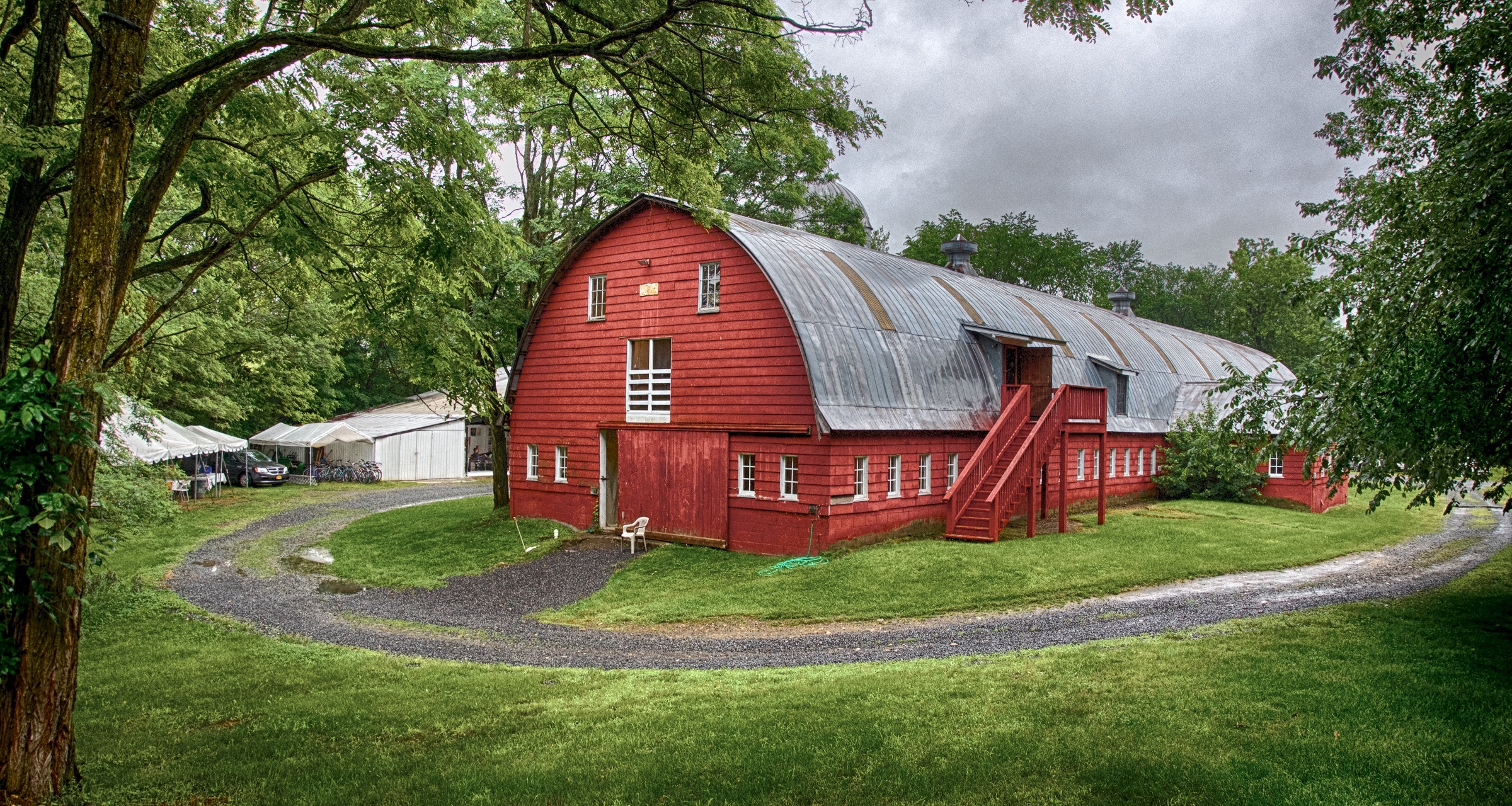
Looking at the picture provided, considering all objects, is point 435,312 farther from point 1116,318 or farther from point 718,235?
Result: point 1116,318

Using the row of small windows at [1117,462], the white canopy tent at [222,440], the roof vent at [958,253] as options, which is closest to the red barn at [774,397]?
the row of small windows at [1117,462]

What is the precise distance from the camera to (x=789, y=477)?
1867 centimetres

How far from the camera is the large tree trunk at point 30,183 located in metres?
7.21

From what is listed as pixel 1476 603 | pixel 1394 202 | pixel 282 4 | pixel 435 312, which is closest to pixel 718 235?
pixel 435 312

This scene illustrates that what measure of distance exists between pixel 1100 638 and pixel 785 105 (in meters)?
7.74

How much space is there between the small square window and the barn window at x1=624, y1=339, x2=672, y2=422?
11.4 feet

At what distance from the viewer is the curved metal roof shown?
1866cm

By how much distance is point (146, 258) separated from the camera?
57.7 feet

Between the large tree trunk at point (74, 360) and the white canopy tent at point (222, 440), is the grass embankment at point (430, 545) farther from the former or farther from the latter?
the large tree trunk at point (74, 360)

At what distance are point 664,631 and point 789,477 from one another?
239 inches

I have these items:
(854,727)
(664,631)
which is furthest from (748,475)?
(854,727)

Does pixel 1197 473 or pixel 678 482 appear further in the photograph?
pixel 1197 473

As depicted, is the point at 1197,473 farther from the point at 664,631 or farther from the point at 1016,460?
the point at 664,631

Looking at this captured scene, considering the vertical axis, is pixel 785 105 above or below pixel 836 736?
above
